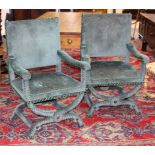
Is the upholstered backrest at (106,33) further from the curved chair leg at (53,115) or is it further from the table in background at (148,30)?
the table in background at (148,30)

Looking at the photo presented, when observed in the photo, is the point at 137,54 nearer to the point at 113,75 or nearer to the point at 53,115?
the point at 113,75

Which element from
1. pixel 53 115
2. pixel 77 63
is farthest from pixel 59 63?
pixel 53 115

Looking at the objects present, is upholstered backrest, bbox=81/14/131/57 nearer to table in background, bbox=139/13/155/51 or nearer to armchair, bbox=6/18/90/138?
armchair, bbox=6/18/90/138

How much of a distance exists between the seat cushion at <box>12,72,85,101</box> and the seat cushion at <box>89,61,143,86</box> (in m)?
0.27

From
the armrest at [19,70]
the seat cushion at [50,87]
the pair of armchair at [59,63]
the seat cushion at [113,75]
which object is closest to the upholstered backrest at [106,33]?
the pair of armchair at [59,63]

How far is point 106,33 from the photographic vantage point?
3441mm

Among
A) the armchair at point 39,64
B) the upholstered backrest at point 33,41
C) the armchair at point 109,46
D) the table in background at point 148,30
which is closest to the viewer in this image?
the armchair at point 39,64

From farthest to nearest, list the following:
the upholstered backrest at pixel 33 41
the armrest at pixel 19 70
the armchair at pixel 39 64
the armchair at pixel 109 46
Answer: the armchair at pixel 109 46 → the upholstered backrest at pixel 33 41 → the armchair at pixel 39 64 → the armrest at pixel 19 70

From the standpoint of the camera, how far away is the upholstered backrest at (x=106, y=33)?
133 inches

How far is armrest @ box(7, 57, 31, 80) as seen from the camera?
104 inches

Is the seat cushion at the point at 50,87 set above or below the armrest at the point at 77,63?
below

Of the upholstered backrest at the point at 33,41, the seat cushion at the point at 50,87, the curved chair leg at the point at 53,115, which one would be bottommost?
the curved chair leg at the point at 53,115

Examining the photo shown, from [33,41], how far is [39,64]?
A: 25cm

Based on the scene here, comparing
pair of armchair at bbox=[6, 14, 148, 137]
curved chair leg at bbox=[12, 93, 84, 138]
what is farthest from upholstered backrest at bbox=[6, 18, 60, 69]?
curved chair leg at bbox=[12, 93, 84, 138]
